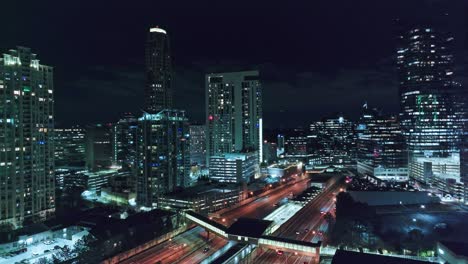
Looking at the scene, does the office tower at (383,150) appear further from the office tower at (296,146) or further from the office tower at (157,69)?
the office tower at (157,69)

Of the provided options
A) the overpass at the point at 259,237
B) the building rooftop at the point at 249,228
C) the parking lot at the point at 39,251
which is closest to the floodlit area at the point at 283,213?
the building rooftop at the point at 249,228

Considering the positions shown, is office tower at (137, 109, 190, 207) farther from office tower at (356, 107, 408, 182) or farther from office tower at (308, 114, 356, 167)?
office tower at (308, 114, 356, 167)

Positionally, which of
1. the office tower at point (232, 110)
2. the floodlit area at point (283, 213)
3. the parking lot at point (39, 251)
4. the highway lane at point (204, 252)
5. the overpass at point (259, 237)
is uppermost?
the office tower at point (232, 110)


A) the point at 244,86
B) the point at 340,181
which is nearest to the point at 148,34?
the point at 244,86

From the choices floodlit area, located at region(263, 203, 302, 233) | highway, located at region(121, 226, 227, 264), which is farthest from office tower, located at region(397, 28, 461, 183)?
highway, located at region(121, 226, 227, 264)

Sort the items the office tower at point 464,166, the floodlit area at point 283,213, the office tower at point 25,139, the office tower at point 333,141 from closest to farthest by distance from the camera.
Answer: the office tower at point 25,139
the floodlit area at point 283,213
the office tower at point 464,166
the office tower at point 333,141

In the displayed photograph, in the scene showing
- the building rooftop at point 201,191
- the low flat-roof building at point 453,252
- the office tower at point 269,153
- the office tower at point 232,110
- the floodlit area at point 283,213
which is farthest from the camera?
the office tower at point 269,153

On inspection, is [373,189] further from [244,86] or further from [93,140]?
[93,140]

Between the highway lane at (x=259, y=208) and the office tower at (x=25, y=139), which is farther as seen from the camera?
the highway lane at (x=259, y=208)
